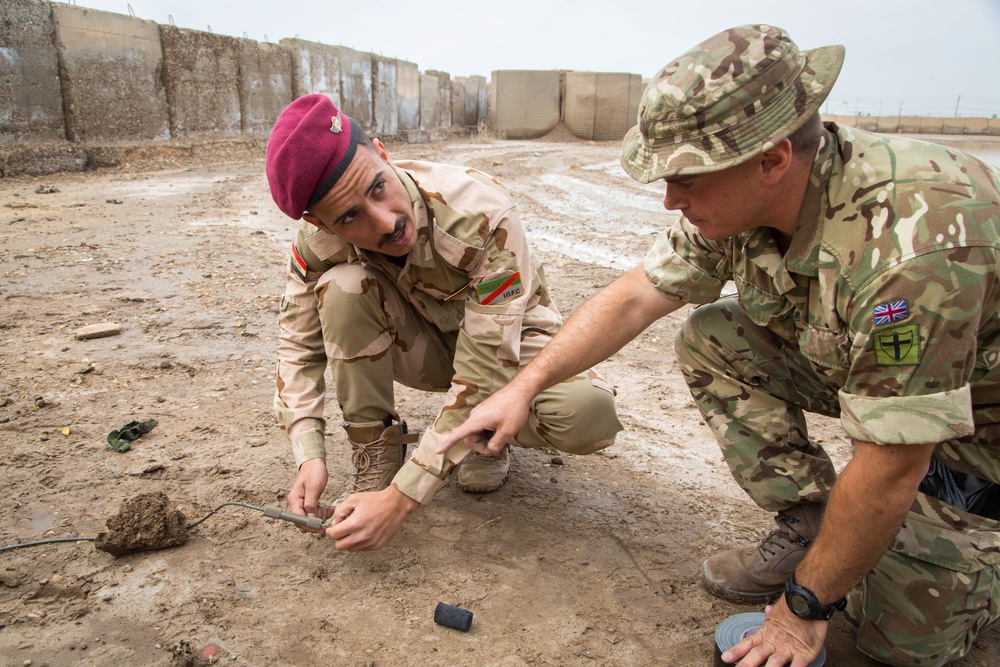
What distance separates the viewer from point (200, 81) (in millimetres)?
10055

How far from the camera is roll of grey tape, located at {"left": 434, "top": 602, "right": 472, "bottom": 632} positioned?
179 cm

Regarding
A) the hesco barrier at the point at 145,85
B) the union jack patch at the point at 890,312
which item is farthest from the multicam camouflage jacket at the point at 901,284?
the hesco barrier at the point at 145,85

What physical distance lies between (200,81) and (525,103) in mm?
11605

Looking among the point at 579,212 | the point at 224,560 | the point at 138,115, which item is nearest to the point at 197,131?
the point at 138,115

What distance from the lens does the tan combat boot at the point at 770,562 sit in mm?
1890

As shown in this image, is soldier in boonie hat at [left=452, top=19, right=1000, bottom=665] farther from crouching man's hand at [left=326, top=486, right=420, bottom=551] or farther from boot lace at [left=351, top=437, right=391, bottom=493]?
boot lace at [left=351, top=437, right=391, bottom=493]

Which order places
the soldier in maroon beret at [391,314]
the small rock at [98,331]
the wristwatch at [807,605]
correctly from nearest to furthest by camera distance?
1. the wristwatch at [807,605]
2. the soldier in maroon beret at [391,314]
3. the small rock at [98,331]

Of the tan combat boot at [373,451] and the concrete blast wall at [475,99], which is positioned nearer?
the tan combat boot at [373,451]

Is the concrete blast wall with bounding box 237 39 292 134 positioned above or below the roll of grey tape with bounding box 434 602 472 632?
above

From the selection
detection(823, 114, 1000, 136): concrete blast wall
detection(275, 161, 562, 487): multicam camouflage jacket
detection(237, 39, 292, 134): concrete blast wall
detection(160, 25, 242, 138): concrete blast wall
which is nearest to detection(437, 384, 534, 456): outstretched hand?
detection(275, 161, 562, 487): multicam camouflage jacket

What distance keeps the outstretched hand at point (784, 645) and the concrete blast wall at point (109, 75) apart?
29.6 ft

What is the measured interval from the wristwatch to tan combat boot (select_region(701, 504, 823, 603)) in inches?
14.3

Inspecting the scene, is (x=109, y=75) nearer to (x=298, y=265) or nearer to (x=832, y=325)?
(x=298, y=265)

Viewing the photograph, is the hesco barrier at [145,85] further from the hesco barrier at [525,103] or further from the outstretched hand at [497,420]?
the outstretched hand at [497,420]
